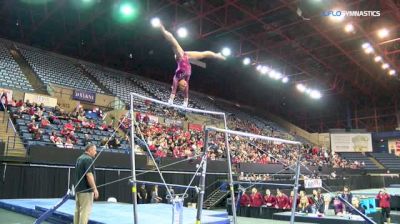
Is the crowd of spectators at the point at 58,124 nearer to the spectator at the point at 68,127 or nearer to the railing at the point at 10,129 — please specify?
the spectator at the point at 68,127

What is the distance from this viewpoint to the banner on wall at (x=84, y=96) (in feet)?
68.5

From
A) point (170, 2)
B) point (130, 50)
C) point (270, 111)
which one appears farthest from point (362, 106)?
point (170, 2)

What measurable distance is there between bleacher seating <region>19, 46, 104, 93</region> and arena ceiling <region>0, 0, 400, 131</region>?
1.42m

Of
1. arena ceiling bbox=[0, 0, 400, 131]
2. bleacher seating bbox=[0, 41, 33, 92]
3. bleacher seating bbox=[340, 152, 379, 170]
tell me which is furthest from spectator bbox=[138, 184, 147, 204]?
bleacher seating bbox=[340, 152, 379, 170]

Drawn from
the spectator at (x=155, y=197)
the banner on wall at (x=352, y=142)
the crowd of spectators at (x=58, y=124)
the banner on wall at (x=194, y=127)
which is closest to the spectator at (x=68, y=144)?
the crowd of spectators at (x=58, y=124)

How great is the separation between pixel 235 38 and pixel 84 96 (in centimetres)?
983

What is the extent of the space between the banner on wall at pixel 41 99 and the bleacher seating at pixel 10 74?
2.26ft

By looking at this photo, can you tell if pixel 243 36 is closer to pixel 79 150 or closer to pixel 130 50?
pixel 130 50

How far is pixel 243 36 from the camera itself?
21.5 m

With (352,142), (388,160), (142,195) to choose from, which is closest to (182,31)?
(142,195)

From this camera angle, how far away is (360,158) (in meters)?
33.9

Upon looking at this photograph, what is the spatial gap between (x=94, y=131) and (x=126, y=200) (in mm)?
3701

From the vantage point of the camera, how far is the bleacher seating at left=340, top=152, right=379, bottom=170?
32562 mm

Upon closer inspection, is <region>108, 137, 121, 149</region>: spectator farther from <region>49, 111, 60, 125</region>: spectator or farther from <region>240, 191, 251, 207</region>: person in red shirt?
<region>240, 191, 251, 207</region>: person in red shirt
